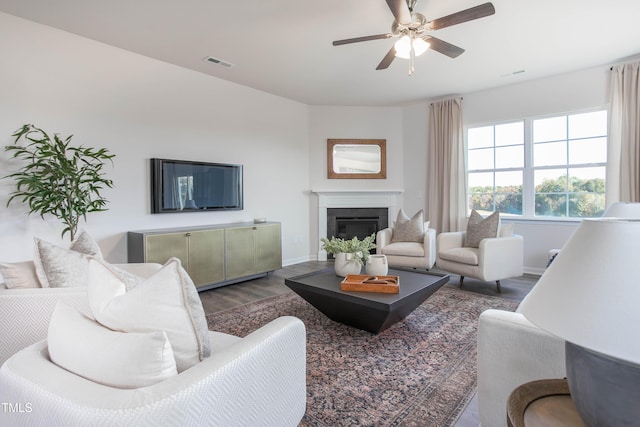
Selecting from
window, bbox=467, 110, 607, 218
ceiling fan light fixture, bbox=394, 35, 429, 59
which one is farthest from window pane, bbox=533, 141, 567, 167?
ceiling fan light fixture, bbox=394, 35, 429, 59

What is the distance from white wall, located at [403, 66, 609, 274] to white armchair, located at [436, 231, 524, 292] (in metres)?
1.02

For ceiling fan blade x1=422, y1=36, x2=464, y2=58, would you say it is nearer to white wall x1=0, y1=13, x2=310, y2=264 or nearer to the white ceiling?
the white ceiling

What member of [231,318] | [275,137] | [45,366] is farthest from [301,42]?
[45,366]

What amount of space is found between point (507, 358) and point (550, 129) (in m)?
4.42

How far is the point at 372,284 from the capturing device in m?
2.41

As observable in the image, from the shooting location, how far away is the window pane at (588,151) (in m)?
4.14

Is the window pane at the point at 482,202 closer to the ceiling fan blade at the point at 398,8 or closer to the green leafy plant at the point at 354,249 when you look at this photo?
the green leafy plant at the point at 354,249

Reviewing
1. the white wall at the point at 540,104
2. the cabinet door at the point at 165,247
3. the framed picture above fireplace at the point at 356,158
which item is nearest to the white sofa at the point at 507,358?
the cabinet door at the point at 165,247

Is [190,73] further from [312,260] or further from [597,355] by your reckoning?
[597,355]

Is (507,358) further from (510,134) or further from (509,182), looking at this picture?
(510,134)

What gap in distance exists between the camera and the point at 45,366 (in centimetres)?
91

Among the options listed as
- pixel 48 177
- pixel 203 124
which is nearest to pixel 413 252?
pixel 203 124

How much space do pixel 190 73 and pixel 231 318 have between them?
9.94 ft

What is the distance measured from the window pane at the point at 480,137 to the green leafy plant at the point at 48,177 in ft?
16.2
